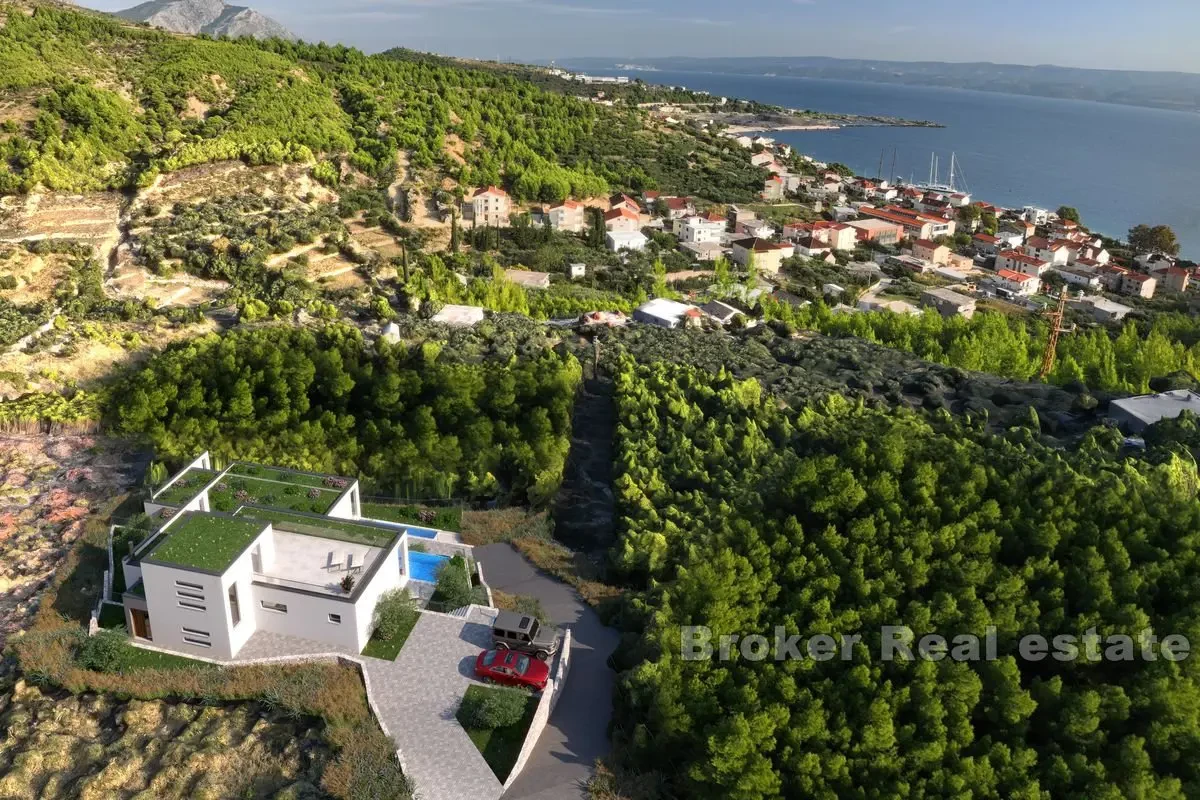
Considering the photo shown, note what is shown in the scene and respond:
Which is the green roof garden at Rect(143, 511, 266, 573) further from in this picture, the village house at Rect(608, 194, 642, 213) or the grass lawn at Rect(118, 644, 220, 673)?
the village house at Rect(608, 194, 642, 213)

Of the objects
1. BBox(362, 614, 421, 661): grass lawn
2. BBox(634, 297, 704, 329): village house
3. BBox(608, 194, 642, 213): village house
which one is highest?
BBox(608, 194, 642, 213): village house

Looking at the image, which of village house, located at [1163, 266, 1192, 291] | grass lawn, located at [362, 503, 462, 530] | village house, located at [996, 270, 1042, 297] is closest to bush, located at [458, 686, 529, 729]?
grass lawn, located at [362, 503, 462, 530]

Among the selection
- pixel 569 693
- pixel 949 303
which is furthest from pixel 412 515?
pixel 949 303

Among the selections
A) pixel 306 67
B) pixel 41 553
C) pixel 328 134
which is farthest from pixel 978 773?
pixel 306 67

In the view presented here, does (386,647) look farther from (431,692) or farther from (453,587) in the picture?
(453,587)

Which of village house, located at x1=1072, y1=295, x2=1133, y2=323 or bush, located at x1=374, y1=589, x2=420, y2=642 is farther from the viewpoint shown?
village house, located at x1=1072, y1=295, x2=1133, y2=323
